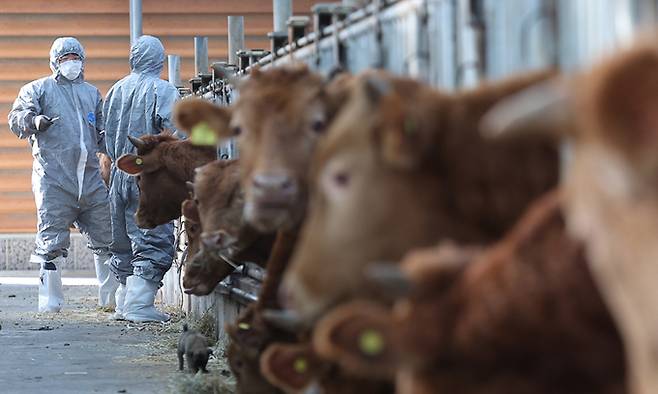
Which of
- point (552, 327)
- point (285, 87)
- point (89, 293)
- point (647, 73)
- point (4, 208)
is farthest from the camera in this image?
point (4, 208)

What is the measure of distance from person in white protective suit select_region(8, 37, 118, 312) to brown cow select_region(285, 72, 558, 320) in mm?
10900

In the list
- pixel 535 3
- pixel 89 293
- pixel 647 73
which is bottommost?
pixel 89 293

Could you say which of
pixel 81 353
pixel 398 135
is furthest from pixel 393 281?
pixel 81 353

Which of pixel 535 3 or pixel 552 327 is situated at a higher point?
pixel 535 3

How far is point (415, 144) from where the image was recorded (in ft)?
12.9

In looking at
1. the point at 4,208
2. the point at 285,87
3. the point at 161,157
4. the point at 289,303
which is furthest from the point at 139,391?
the point at 4,208

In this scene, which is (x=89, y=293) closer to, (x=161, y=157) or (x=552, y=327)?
(x=161, y=157)

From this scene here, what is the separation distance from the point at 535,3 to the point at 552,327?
1.81 m

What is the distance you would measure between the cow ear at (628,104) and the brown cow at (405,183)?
1401mm

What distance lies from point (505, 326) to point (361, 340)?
1.41ft

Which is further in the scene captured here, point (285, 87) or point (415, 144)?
point (285, 87)

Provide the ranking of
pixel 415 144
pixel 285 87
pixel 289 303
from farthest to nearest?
pixel 285 87 → pixel 289 303 → pixel 415 144

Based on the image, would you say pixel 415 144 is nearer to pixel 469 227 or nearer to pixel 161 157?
pixel 469 227

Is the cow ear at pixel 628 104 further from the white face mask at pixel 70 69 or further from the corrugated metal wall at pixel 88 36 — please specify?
the corrugated metal wall at pixel 88 36
